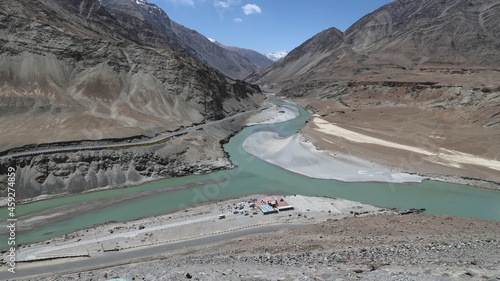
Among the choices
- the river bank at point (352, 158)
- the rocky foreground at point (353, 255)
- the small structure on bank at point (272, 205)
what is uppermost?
the river bank at point (352, 158)

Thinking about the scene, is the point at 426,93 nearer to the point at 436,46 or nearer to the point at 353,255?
the point at 436,46

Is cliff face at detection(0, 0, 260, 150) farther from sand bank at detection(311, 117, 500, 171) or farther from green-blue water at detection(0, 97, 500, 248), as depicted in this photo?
sand bank at detection(311, 117, 500, 171)

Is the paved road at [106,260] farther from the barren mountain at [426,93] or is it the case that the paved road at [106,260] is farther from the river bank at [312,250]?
the barren mountain at [426,93]

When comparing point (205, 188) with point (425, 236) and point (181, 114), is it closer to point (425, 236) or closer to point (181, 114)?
point (425, 236)

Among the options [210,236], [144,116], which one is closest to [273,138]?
[144,116]

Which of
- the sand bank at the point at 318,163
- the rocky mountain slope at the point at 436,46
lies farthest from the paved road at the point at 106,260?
the rocky mountain slope at the point at 436,46

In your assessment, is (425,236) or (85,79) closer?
(425,236)

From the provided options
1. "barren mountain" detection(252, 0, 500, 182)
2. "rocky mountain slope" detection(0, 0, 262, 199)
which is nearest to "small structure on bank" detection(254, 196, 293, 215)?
"rocky mountain slope" detection(0, 0, 262, 199)

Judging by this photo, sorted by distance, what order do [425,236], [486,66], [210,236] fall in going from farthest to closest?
1. [486,66]
2. [210,236]
3. [425,236]
